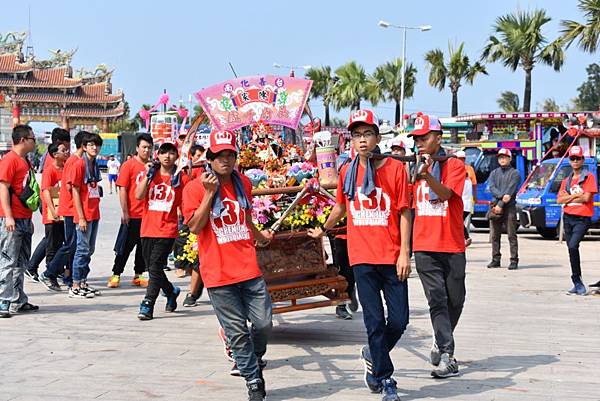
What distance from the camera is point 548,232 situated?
70.3ft

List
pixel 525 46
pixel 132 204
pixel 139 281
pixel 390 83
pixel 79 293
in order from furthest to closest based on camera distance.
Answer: pixel 390 83 < pixel 525 46 < pixel 139 281 < pixel 132 204 < pixel 79 293

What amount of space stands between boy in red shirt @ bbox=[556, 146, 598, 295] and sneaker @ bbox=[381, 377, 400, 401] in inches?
245

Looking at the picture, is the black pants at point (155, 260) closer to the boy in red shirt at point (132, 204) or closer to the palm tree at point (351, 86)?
the boy in red shirt at point (132, 204)

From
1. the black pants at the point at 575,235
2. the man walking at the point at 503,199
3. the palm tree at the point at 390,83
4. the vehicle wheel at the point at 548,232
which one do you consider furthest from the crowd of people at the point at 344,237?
the palm tree at the point at 390,83

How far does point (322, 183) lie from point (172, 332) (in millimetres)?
2143

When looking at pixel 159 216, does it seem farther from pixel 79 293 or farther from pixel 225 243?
pixel 225 243

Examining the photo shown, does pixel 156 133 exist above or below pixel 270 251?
above

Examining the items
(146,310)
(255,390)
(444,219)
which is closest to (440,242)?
(444,219)

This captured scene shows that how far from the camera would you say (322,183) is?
27.1ft

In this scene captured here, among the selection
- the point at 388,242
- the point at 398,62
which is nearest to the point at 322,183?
the point at 388,242

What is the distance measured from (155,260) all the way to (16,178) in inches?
67.6

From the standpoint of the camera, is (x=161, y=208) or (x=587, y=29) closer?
(x=161, y=208)

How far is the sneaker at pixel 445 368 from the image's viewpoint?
6992 millimetres

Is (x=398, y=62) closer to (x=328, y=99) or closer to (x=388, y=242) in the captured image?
(x=328, y=99)
